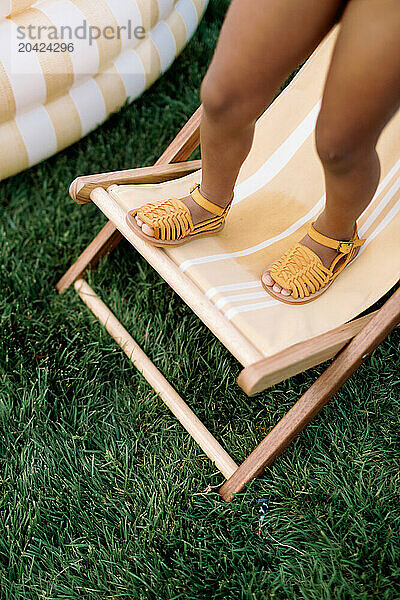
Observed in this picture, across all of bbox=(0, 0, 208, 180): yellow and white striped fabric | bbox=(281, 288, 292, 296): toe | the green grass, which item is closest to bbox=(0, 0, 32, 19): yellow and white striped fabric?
bbox=(0, 0, 208, 180): yellow and white striped fabric

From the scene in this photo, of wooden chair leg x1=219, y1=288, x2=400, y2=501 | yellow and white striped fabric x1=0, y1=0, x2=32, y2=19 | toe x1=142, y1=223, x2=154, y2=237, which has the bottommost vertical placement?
wooden chair leg x1=219, y1=288, x2=400, y2=501

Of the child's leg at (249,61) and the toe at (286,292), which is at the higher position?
the child's leg at (249,61)

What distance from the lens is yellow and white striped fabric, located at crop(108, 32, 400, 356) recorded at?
1541 millimetres

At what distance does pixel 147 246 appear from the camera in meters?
1.62

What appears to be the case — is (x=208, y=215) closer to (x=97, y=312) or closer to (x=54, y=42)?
(x=97, y=312)

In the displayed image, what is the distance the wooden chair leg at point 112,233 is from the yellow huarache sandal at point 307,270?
567mm

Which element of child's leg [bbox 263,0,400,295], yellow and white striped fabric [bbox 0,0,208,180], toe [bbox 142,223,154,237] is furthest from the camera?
yellow and white striped fabric [bbox 0,0,208,180]

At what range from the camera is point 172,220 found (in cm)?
162

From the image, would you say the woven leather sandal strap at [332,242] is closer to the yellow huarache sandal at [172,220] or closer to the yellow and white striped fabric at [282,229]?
the yellow and white striped fabric at [282,229]

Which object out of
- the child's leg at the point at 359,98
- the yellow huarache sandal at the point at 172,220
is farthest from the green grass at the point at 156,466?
the child's leg at the point at 359,98

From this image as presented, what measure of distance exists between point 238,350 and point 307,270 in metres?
0.36

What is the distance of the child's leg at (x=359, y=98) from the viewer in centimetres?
116

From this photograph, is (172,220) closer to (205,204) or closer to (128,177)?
(205,204)

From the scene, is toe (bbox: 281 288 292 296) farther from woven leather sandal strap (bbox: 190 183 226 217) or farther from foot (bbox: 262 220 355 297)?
woven leather sandal strap (bbox: 190 183 226 217)
